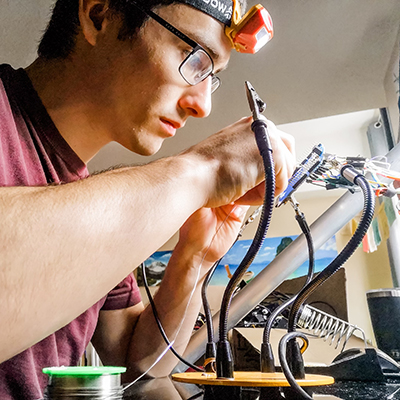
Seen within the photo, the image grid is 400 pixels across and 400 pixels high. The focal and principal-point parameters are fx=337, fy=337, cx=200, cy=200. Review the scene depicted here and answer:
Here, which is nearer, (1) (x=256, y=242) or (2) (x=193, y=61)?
(1) (x=256, y=242)

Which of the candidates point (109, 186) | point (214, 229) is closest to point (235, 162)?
point (109, 186)

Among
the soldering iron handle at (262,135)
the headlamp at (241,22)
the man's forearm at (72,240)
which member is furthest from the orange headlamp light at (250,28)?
the man's forearm at (72,240)

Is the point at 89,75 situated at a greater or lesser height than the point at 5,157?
greater

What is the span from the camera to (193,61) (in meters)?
0.83

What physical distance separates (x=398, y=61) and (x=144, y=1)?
1194 mm

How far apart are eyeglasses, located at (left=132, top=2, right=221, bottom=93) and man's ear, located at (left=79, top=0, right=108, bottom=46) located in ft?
0.34

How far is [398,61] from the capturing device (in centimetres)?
148

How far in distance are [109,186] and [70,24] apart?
2.53ft

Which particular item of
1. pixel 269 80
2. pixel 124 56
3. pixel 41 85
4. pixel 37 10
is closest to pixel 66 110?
pixel 41 85

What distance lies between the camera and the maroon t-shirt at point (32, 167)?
62 cm

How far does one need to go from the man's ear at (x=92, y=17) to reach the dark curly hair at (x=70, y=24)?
0.03 metres

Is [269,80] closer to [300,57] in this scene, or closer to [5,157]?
[300,57]

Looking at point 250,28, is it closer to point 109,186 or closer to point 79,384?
point 109,186

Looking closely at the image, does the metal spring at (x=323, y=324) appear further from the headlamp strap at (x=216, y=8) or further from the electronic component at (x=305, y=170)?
the headlamp strap at (x=216, y=8)
